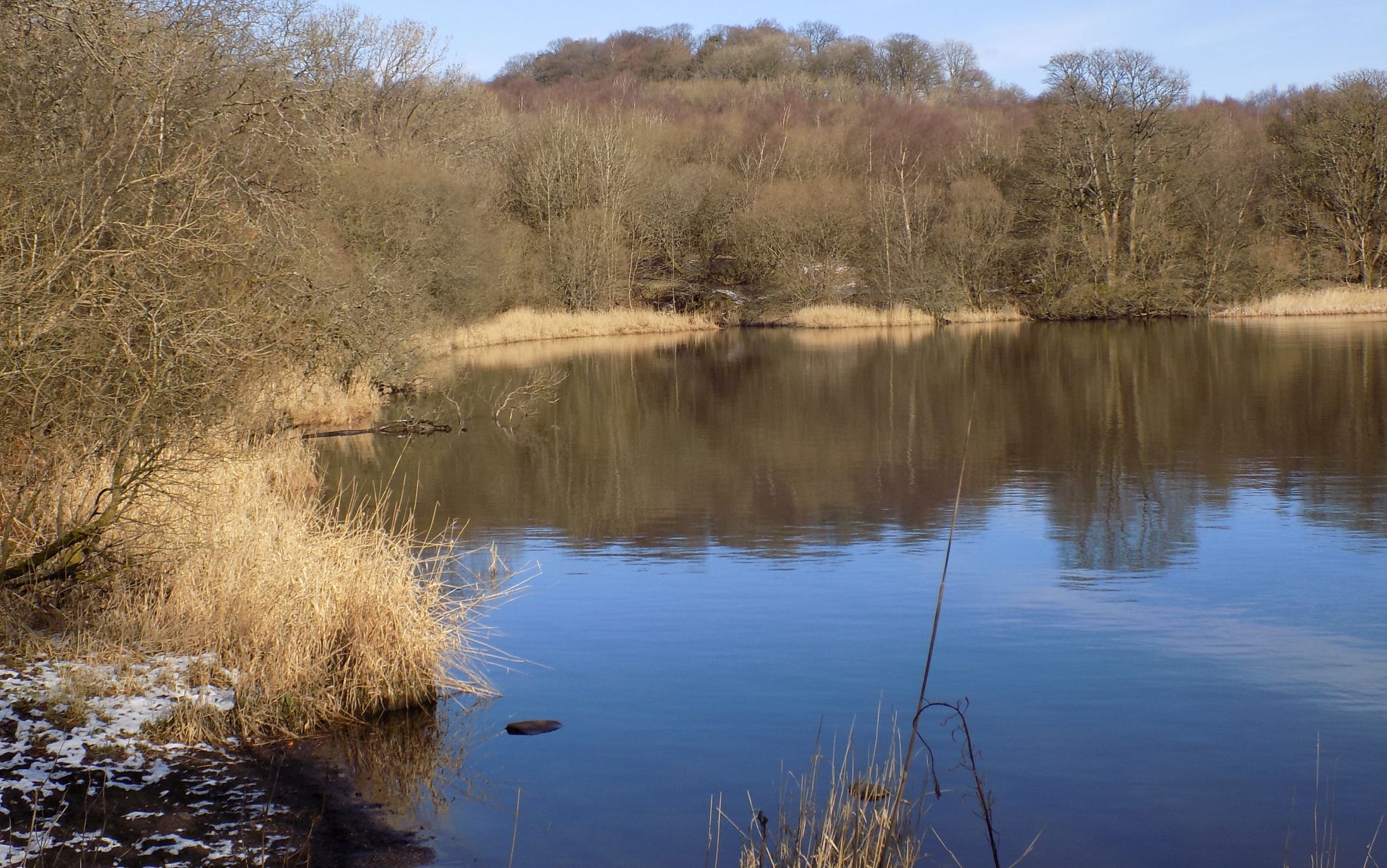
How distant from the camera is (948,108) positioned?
64.1 m

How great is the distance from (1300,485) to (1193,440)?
3598 millimetres

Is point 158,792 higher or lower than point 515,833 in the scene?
higher

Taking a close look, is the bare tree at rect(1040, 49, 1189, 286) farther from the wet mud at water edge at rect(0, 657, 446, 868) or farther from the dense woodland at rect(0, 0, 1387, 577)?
the wet mud at water edge at rect(0, 657, 446, 868)

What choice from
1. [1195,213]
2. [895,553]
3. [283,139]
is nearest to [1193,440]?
[895,553]

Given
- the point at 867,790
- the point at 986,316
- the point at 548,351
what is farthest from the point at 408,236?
the point at 986,316

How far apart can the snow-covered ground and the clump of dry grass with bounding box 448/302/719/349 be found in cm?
2783

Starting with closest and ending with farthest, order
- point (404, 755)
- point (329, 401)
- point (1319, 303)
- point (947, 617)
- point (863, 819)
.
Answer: point (863, 819)
point (404, 755)
point (947, 617)
point (329, 401)
point (1319, 303)

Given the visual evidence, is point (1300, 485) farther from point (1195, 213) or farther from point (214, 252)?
point (1195, 213)

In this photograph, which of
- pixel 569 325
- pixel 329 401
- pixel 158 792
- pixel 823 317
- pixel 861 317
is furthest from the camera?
pixel 823 317

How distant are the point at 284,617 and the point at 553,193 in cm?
3807

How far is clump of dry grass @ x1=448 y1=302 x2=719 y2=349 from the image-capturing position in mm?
37625

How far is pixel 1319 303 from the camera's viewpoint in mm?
43250

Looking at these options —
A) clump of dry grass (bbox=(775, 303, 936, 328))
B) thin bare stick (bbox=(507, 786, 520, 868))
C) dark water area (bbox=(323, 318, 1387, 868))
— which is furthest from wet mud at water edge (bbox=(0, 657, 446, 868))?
clump of dry grass (bbox=(775, 303, 936, 328))

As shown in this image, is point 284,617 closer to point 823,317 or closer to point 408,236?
point 408,236
